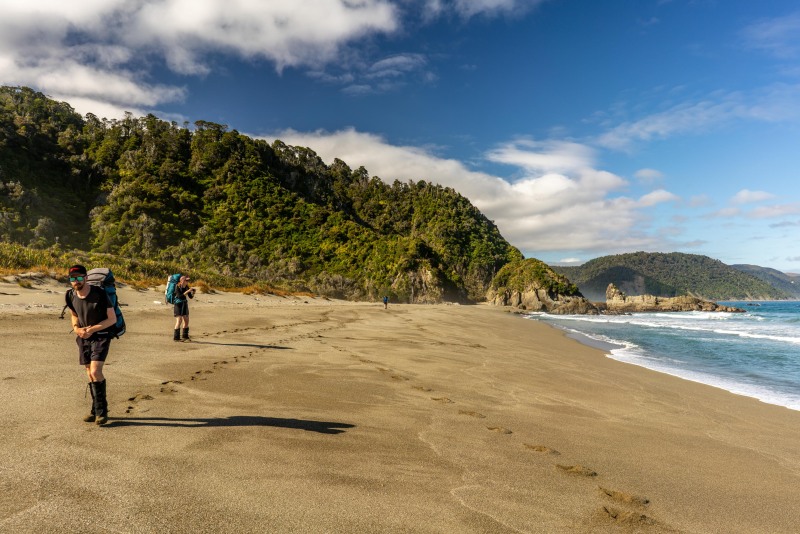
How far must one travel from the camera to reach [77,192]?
76.9m

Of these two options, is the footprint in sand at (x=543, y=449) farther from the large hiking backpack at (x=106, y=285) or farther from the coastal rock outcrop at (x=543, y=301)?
the coastal rock outcrop at (x=543, y=301)

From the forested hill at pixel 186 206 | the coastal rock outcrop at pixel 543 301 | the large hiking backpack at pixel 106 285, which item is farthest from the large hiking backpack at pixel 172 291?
the coastal rock outcrop at pixel 543 301

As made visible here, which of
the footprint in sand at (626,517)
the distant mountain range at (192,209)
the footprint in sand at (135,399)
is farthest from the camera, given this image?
the distant mountain range at (192,209)

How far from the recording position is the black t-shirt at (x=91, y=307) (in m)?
4.78

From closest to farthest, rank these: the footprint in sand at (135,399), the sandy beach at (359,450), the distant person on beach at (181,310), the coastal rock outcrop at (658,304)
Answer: the sandy beach at (359,450), the footprint in sand at (135,399), the distant person on beach at (181,310), the coastal rock outcrop at (658,304)

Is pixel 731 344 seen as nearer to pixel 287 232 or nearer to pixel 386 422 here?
pixel 386 422

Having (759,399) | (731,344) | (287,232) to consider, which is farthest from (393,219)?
(759,399)

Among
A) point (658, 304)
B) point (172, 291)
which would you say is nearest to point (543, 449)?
point (172, 291)

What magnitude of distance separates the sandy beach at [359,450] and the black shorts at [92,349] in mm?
649

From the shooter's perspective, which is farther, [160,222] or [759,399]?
[160,222]

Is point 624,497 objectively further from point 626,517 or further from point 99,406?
point 99,406

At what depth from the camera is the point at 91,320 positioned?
15.8 feet

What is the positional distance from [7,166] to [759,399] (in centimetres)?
9946

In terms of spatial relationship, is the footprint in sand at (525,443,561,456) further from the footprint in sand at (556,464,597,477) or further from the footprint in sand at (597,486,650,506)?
the footprint in sand at (597,486,650,506)
